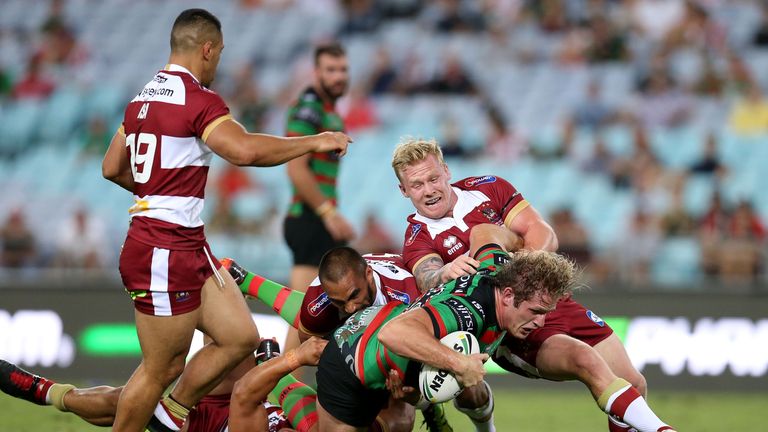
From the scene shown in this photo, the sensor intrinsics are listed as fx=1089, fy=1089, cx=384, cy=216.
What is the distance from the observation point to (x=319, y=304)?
6301 mm

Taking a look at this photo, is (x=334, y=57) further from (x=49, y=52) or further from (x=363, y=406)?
(x=49, y=52)

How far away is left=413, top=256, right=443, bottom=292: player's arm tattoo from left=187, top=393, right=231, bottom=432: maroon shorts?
1.37 metres

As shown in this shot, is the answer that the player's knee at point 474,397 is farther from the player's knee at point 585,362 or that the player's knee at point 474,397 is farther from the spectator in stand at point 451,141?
the spectator in stand at point 451,141

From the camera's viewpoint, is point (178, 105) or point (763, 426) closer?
point (178, 105)

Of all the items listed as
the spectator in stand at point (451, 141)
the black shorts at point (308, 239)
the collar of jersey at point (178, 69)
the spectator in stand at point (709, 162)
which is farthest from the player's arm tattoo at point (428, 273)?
the spectator in stand at point (709, 162)

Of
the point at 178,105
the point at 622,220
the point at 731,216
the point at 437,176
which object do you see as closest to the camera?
the point at 178,105

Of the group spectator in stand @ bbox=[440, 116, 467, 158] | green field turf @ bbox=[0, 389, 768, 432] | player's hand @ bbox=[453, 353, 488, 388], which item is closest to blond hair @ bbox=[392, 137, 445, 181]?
player's hand @ bbox=[453, 353, 488, 388]

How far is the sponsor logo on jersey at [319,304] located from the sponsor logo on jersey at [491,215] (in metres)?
1.09

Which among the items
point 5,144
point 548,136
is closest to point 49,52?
point 5,144

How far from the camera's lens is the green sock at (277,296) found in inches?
278

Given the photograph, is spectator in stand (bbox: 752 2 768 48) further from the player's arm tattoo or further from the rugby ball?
the rugby ball

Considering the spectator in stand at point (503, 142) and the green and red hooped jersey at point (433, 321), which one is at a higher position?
the spectator in stand at point (503, 142)

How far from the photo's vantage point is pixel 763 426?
26.8ft

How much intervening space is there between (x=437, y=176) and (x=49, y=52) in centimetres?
1083
